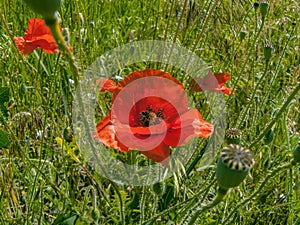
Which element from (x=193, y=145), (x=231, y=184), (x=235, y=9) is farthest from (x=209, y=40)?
(x=231, y=184)

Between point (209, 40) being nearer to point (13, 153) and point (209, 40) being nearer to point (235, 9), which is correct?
point (235, 9)

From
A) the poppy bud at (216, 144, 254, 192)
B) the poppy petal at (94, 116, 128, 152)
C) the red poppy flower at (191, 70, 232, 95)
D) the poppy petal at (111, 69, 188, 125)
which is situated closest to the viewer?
the poppy bud at (216, 144, 254, 192)

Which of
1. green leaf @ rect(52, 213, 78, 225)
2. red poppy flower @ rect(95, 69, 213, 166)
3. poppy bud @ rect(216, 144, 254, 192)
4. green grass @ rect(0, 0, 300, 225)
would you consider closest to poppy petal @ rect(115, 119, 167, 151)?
red poppy flower @ rect(95, 69, 213, 166)

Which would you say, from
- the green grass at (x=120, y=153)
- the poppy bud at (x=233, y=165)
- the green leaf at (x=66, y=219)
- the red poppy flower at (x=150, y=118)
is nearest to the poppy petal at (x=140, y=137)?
the red poppy flower at (x=150, y=118)

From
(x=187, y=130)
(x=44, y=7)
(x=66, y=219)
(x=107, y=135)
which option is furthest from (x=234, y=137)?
(x=44, y=7)

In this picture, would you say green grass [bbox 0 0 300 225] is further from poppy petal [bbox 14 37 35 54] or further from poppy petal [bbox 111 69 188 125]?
poppy petal [bbox 111 69 188 125]

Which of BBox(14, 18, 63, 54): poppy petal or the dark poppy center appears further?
BBox(14, 18, 63, 54): poppy petal

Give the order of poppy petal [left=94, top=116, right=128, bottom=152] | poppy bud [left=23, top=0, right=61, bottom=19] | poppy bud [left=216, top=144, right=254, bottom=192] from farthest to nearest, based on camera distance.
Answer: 1. poppy petal [left=94, top=116, right=128, bottom=152]
2. poppy bud [left=216, top=144, right=254, bottom=192]
3. poppy bud [left=23, top=0, right=61, bottom=19]

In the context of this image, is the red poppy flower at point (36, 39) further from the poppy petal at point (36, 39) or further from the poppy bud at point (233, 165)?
the poppy bud at point (233, 165)

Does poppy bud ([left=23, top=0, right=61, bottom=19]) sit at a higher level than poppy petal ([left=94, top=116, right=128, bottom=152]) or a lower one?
higher
